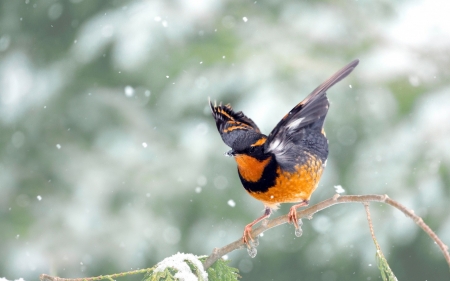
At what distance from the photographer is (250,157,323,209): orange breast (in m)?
1.80

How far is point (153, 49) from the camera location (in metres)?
3.51

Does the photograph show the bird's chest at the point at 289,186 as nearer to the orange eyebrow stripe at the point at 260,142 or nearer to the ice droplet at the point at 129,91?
the orange eyebrow stripe at the point at 260,142

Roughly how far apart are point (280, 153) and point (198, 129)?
1.69 m

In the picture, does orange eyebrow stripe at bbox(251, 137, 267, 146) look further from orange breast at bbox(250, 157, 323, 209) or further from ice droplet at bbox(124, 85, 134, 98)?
ice droplet at bbox(124, 85, 134, 98)

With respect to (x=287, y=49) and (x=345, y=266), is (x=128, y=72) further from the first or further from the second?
(x=345, y=266)

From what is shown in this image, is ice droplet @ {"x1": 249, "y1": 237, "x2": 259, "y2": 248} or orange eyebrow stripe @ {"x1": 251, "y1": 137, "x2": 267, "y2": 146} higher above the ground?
orange eyebrow stripe @ {"x1": 251, "y1": 137, "x2": 267, "y2": 146}

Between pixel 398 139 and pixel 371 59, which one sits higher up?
pixel 371 59

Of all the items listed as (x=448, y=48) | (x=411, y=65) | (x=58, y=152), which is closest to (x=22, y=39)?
(x=58, y=152)

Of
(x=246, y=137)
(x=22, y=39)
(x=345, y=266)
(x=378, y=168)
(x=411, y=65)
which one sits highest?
(x=22, y=39)

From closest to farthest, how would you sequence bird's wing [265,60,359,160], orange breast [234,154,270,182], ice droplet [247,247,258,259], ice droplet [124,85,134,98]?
bird's wing [265,60,359,160]
ice droplet [247,247,258,259]
orange breast [234,154,270,182]
ice droplet [124,85,134,98]

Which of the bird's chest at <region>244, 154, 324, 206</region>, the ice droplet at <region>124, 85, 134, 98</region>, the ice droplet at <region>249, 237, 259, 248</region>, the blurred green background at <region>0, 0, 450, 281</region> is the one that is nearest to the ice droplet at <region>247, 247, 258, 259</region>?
the ice droplet at <region>249, 237, 259, 248</region>

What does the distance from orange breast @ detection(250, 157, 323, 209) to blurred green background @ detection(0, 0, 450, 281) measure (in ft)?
4.08

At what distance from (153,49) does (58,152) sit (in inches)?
36.7

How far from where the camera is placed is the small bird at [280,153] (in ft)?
5.27
